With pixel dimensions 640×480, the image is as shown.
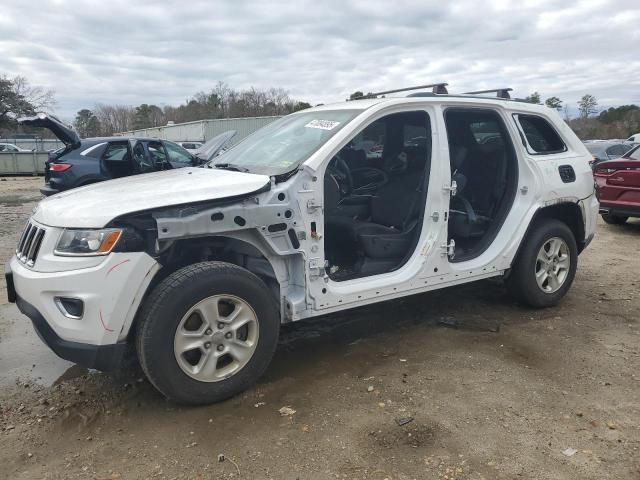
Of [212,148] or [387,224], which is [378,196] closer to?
[387,224]

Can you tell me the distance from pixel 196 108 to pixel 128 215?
69720 mm

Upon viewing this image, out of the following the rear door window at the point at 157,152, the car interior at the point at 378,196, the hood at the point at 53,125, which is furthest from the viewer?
the rear door window at the point at 157,152

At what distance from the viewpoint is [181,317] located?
9.59 ft

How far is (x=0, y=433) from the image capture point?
294 centimetres

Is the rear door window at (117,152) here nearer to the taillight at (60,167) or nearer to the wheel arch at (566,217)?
the taillight at (60,167)

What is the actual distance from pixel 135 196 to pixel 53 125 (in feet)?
18.3

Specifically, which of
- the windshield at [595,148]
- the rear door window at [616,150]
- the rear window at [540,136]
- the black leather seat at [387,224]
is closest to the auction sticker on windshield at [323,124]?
the black leather seat at [387,224]

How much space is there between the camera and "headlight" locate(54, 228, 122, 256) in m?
2.77

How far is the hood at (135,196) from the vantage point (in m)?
2.86

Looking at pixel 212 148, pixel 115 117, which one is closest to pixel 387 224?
pixel 212 148

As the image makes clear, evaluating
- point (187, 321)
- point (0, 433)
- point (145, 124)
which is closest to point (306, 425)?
point (187, 321)

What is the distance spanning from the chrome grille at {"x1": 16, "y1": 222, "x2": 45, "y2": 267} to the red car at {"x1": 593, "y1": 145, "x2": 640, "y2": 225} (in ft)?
26.2

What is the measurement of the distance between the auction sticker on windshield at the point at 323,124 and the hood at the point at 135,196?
28.3 inches

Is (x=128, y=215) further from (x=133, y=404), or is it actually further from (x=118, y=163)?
(x=118, y=163)
